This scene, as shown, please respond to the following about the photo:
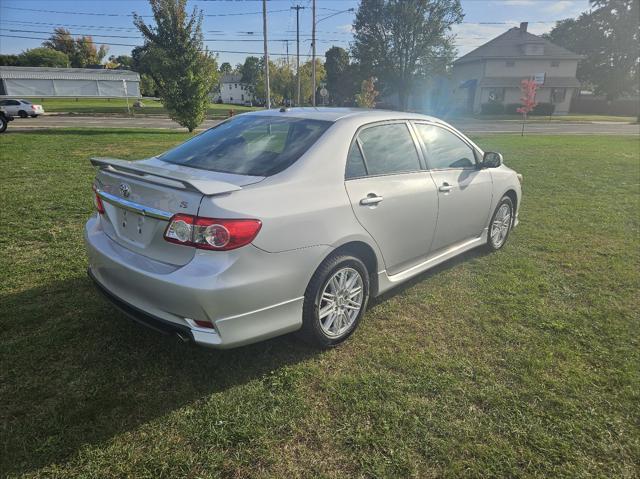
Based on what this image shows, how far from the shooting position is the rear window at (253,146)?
2.99m

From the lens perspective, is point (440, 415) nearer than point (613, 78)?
Yes

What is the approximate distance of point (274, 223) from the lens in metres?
2.56

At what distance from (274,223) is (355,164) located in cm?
96

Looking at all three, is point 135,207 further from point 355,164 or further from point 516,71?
point 516,71

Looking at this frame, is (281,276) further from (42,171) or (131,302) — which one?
(42,171)

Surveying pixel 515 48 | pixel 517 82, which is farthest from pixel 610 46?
pixel 517 82

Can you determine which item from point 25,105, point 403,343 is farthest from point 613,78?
point 403,343

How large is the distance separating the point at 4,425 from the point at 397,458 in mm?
2111

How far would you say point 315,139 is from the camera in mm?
3141

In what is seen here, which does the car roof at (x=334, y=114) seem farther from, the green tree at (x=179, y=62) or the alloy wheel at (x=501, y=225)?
the green tree at (x=179, y=62)

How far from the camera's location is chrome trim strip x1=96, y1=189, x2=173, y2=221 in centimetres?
251

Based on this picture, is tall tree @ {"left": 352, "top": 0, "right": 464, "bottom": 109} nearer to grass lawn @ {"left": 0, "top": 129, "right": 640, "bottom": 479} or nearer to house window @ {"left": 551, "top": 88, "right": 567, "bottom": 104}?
house window @ {"left": 551, "top": 88, "right": 567, "bottom": 104}

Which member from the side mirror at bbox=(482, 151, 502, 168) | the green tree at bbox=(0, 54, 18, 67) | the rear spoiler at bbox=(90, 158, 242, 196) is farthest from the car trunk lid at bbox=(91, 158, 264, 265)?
the green tree at bbox=(0, 54, 18, 67)

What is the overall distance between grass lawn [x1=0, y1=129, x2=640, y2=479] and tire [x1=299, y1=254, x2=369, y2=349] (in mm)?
156
